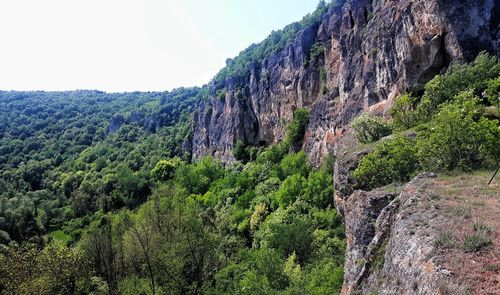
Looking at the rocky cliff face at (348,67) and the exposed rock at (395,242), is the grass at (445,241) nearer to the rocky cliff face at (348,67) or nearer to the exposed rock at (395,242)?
the exposed rock at (395,242)

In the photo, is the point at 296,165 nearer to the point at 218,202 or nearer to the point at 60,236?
the point at 218,202

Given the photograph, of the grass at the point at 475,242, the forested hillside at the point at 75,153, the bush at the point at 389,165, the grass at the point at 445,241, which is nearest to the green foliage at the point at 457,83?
the bush at the point at 389,165

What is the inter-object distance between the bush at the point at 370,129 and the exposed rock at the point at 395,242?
49.9 ft

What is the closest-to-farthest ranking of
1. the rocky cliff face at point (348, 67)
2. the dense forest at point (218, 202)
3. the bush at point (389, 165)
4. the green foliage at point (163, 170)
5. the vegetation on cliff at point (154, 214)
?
the bush at point (389, 165) < the dense forest at point (218, 202) < the vegetation on cliff at point (154, 214) < the rocky cliff face at point (348, 67) < the green foliage at point (163, 170)

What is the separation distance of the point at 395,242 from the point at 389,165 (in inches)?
417

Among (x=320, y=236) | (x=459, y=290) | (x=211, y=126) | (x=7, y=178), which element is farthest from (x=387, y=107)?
(x=7, y=178)

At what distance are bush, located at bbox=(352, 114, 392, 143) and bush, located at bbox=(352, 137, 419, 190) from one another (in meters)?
9.29

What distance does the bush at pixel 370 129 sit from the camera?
33.8m

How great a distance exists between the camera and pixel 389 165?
2314cm

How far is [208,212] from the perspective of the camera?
65875 millimetres

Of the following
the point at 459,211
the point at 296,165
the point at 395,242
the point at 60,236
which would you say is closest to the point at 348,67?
the point at 296,165

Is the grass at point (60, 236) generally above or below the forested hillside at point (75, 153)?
below

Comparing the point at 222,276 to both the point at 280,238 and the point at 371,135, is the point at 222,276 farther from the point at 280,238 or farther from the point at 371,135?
the point at 371,135

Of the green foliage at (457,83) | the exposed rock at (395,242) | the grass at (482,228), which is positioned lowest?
the exposed rock at (395,242)
